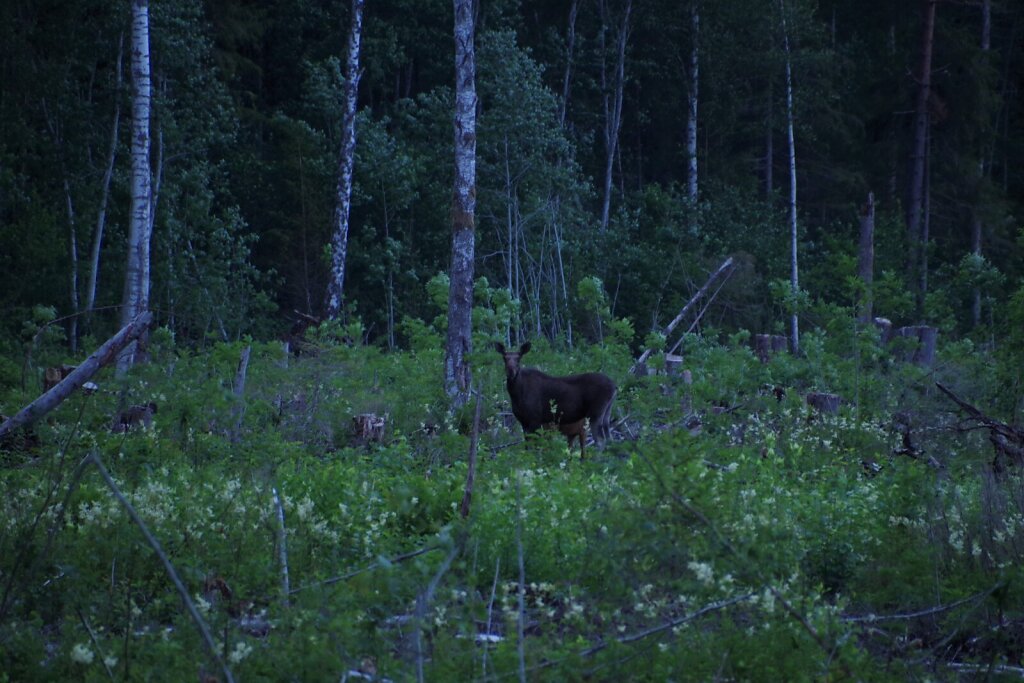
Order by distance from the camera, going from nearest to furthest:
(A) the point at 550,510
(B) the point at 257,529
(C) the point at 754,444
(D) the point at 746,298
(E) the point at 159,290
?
(B) the point at 257,529 → (A) the point at 550,510 → (C) the point at 754,444 → (E) the point at 159,290 → (D) the point at 746,298

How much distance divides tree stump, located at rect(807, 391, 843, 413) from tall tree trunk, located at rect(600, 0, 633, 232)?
23110mm

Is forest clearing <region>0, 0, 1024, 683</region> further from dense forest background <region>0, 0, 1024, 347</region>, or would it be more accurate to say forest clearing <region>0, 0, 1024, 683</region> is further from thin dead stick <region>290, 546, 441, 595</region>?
dense forest background <region>0, 0, 1024, 347</region>

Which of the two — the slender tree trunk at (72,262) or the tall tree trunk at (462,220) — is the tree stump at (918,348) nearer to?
the tall tree trunk at (462,220)

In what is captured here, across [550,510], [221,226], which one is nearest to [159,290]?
[221,226]

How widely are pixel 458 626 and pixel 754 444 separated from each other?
6721mm

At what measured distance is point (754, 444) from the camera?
12.1 m

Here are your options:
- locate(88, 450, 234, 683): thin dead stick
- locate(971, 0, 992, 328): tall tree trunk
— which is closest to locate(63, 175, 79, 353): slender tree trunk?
locate(88, 450, 234, 683): thin dead stick

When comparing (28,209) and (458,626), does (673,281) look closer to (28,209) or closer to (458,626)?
(28,209)

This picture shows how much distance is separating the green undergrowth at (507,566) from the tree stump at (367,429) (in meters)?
1.74

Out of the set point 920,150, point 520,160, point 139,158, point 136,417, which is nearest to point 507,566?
point 136,417

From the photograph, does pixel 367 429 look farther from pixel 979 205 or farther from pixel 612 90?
pixel 612 90

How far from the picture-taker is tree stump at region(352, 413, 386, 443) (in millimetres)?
12789

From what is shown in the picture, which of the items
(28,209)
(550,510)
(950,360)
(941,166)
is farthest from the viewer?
(941,166)

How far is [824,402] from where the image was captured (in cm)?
1493
